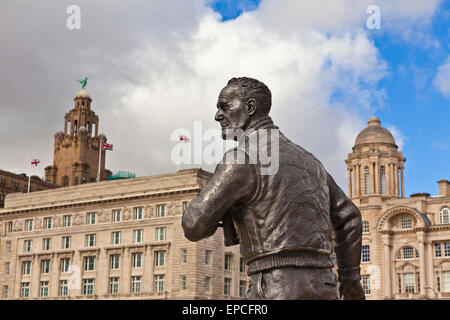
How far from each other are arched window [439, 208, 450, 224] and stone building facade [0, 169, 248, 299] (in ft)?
70.9

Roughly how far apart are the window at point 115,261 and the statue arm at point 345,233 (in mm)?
64642

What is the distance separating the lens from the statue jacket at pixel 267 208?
482 centimetres

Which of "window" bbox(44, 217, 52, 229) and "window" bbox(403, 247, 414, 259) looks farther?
"window" bbox(44, 217, 52, 229)

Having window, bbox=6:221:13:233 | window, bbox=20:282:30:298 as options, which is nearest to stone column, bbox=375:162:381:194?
window, bbox=20:282:30:298

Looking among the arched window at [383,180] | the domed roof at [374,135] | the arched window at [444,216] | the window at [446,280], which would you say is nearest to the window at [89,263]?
the arched window at [383,180]

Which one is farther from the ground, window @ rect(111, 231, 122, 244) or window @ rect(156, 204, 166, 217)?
window @ rect(156, 204, 166, 217)

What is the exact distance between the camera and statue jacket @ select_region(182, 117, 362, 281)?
4.82 meters

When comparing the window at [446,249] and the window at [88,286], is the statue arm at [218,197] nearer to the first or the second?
the window at [88,286]

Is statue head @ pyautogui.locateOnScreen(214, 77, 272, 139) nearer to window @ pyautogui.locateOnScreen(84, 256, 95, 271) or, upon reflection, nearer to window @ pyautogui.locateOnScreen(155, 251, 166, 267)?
window @ pyautogui.locateOnScreen(155, 251, 166, 267)

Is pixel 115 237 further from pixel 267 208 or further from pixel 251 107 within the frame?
pixel 267 208

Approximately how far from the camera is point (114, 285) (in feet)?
222

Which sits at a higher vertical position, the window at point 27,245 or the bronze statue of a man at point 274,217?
the window at point 27,245

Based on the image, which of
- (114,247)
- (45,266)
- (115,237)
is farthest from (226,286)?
(45,266)

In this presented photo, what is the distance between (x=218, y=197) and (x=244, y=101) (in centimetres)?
86
